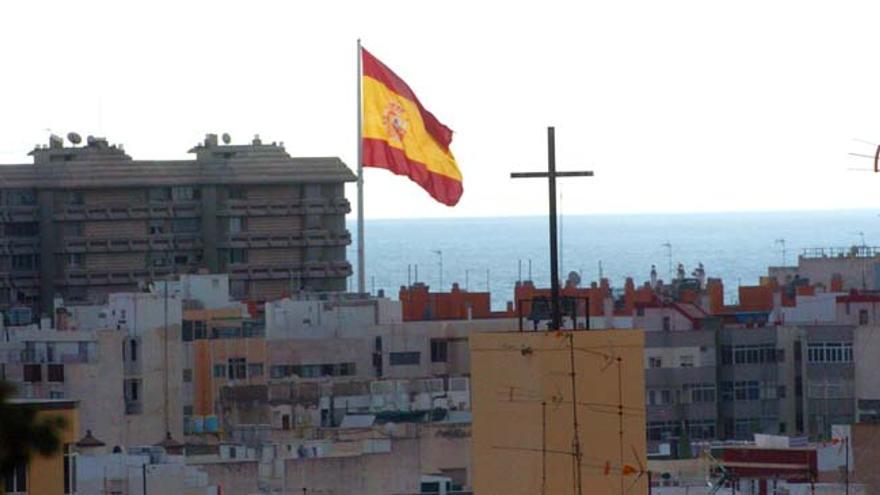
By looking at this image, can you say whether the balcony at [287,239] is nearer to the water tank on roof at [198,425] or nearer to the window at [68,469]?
the water tank on roof at [198,425]

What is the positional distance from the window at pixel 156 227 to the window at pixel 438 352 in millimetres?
23024

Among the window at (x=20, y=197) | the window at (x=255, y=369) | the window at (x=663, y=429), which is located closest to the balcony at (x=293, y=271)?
the window at (x=20, y=197)

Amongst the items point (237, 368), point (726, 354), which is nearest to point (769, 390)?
point (726, 354)

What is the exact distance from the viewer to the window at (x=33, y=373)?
194ft

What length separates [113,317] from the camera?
62625 millimetres

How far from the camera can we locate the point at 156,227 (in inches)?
3583

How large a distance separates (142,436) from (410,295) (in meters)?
17.5

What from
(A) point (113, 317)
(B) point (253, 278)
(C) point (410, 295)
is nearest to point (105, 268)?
(B) point (253, 278)

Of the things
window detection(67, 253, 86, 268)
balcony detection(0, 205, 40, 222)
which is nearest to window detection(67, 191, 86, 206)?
balcony detection(0, 205, 40, 222)

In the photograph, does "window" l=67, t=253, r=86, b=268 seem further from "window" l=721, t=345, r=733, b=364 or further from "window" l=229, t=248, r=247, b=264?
"window" l=721, t=345, r=733, b=364

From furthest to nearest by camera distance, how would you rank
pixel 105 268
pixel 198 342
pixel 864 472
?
pixel 105 268
pixel 198 342
pixel 864 472

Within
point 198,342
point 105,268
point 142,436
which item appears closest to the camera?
point 142,436

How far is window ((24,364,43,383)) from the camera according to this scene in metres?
59.2

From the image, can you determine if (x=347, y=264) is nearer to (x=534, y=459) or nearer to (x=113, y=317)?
(x=113, y=317)
